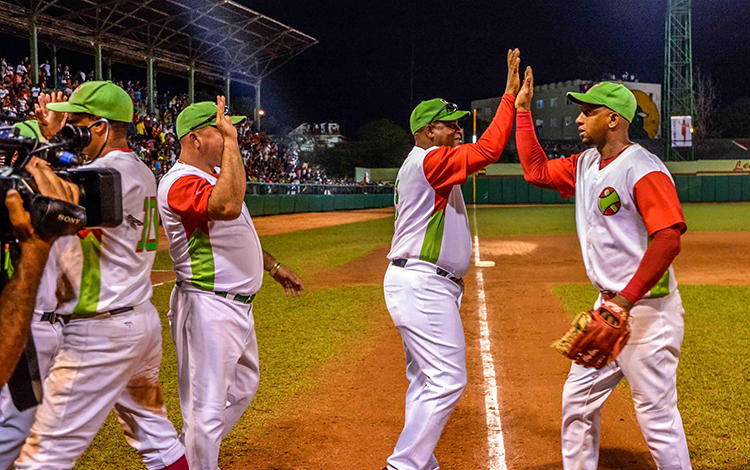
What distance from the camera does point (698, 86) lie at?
7206cm

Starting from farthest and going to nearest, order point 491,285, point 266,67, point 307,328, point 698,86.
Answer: point 698,86
point 266,67
point 491,285
point 307,328

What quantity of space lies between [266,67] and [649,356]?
131 feet

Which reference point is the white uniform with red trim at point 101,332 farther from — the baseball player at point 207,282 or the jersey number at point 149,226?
the baseball player at point 207,282

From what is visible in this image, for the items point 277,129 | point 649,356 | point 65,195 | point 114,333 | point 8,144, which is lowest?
point 649,356

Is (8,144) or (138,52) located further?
(138,52)

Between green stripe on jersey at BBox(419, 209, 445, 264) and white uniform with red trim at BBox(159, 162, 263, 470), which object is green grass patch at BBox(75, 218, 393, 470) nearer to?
white uniform with red trim at BBox(159, 162, 263, 470)

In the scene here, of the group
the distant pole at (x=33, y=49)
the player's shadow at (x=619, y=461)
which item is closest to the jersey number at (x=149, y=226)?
the player's shadow at (x=619, y=461)

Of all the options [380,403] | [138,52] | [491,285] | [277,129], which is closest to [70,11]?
[138,52]

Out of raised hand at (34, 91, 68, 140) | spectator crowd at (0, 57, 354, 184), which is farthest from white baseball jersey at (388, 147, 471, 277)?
spectator crowd at (0, 57, 354, 184)

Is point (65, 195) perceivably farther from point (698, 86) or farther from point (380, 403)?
point (698, 86)

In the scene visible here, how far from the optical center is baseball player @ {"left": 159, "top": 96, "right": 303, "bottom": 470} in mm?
3316

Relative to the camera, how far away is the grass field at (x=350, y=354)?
173 inches

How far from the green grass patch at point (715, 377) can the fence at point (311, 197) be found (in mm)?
20101

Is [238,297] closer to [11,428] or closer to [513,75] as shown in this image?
[11,428]
